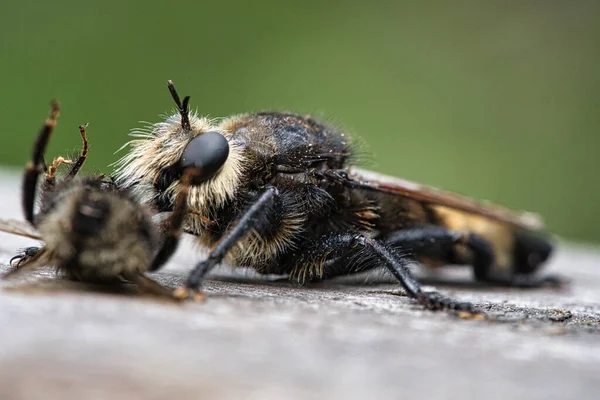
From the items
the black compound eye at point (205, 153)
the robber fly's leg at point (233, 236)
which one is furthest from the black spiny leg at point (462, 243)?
the black compound eye at point (205, 153)

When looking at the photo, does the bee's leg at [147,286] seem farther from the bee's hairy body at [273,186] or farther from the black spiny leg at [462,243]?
the black spiny leg at [462,243]

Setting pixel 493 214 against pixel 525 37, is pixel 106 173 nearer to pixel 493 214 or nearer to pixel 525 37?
pixel 493 214

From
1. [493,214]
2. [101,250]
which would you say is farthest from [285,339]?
[493,214]

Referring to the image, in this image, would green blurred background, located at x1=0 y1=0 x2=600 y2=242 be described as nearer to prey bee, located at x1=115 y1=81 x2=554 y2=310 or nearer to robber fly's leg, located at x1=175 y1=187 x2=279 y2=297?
prey bee, located at x1=115 y1=81 x2=554 y2=310

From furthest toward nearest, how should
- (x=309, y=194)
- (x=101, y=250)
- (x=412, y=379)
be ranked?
(x=309, y=194)
(x=101, y=250)
(x=412, y=379)

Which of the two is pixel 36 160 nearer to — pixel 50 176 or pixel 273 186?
pixel 50 176

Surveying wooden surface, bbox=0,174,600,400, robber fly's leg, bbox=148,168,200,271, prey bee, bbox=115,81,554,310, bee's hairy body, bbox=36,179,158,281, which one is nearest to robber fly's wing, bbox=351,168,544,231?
prey bee, bbox=115,81,554,310
